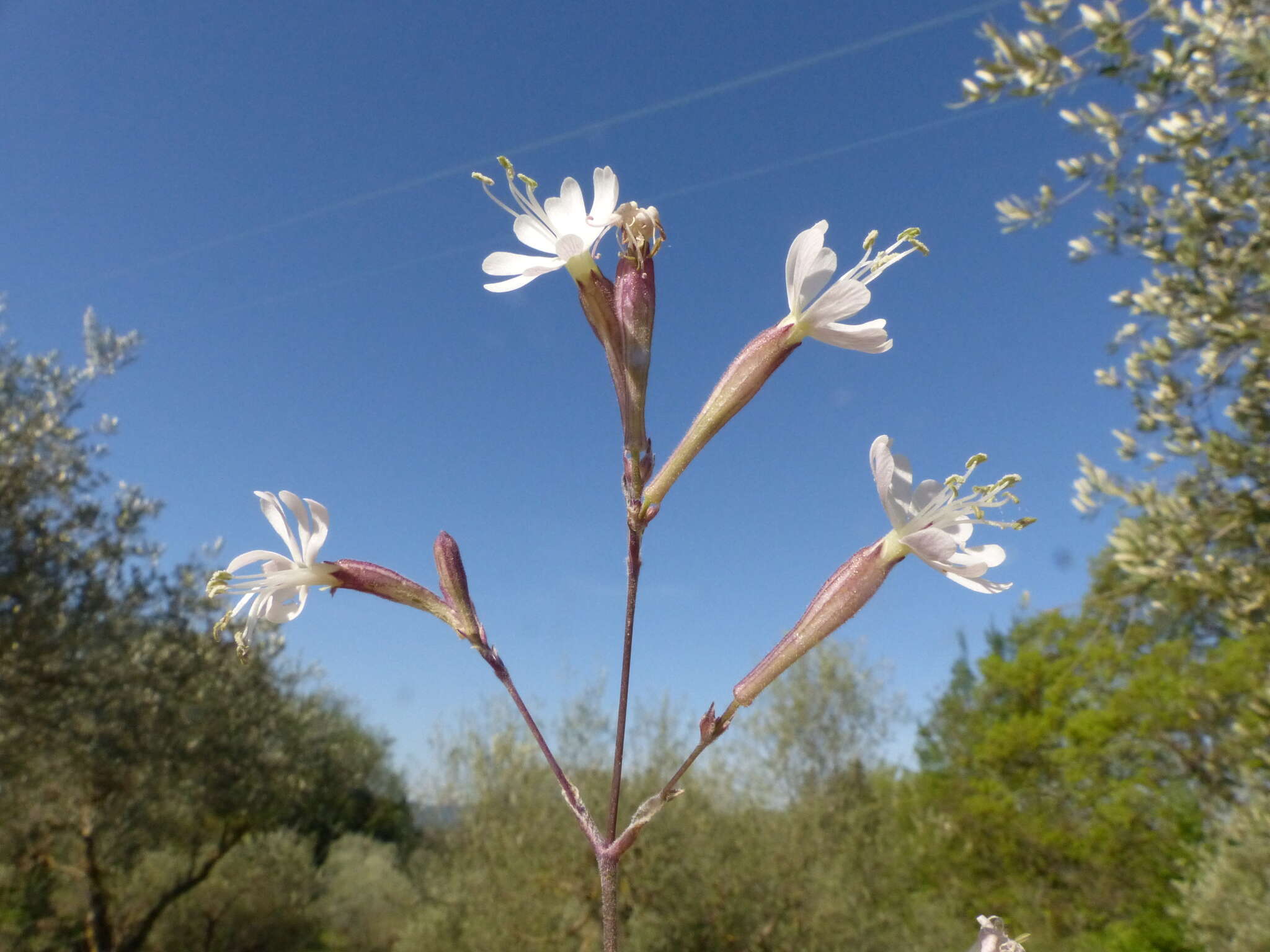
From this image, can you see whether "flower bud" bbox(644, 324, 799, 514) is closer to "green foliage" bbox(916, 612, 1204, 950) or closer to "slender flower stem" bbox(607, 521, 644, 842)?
"slender flower stem" bbox(607, 521, 644, 842)

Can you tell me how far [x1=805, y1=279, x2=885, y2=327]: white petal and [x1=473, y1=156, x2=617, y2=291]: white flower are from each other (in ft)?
1.10

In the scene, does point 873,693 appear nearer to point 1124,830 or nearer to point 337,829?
point 1124,830

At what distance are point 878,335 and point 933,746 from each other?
20.8 metres

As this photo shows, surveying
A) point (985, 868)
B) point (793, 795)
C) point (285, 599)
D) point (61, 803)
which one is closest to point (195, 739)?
point (61, 803)

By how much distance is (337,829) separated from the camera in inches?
688

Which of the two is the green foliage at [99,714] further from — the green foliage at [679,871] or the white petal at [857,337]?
the white petal at [857,337]

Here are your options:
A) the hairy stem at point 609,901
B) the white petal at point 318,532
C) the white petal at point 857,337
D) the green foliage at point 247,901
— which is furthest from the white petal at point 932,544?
the green foliage at point 247,901

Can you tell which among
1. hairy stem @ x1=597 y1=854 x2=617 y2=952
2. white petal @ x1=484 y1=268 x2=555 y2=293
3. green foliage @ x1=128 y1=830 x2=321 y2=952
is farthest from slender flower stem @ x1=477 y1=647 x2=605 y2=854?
green foliage @ x1=128 y1=830 x2=321 y2=952

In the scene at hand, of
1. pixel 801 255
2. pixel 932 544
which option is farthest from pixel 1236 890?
pixel 801 255

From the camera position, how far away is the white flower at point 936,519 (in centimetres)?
114

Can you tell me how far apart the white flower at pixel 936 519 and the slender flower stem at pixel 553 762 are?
1.96 feet

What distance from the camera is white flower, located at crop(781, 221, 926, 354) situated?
1173 mm

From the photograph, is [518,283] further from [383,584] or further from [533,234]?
[383,584]

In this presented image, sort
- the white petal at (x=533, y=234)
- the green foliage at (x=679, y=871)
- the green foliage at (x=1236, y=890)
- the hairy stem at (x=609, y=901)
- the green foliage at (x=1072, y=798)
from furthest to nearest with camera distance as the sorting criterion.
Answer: the green foliage at (x=1072, y=798)
the green foliage at (x=679, y=871)
the green foliage at (x=1236, y=890)
the white petal at (x=533, y=234)
the hairy stem at (x=609, y=901)
